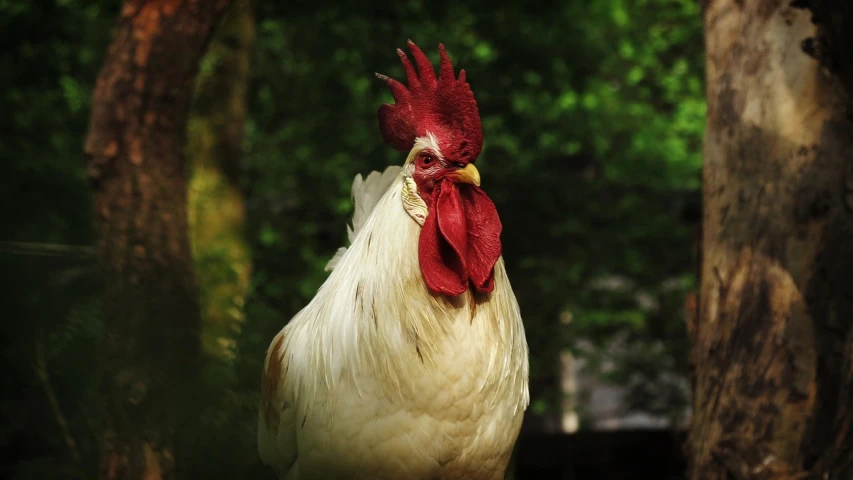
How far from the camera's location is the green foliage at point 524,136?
9.23m

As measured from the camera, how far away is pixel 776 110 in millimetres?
4629

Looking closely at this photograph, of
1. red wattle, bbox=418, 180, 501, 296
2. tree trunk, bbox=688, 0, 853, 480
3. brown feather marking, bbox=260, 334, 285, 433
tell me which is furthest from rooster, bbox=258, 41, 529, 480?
tree trunk, bbox=688, 0, 853, 480

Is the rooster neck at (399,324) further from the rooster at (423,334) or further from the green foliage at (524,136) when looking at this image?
the green foliage at (524,136)

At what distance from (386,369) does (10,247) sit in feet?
5.56

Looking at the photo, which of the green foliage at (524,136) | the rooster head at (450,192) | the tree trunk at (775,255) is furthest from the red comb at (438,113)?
the green foliage at (524,136)

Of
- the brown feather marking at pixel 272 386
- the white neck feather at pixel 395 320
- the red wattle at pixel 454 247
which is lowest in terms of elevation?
the brown feather marking at pixel 272 386

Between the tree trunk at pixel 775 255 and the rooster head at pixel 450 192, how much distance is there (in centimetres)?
218

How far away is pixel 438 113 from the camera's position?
3.02 m

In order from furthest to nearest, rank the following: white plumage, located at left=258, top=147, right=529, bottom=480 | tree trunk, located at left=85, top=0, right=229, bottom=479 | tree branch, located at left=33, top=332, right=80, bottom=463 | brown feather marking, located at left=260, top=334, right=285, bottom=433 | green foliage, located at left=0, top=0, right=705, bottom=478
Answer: green foliage, located at left=0, top=0, right=705, bottom=478 < tree trunk, located at left=85, top=0, right=229, bottom=479 < brown feather marking, located at left=260, top=334, right=285, bottom=433 < white plumage, located at left=258, top=147, right=529, bottom=480 < tree branch, located at left=33, top=332, right=80, bottom=463

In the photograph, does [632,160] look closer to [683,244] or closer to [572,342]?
[683,244]

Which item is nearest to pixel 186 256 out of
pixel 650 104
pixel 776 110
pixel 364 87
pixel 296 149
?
pixel 776 110

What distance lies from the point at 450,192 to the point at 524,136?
691cm

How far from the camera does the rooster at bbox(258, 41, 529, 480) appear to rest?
289cm

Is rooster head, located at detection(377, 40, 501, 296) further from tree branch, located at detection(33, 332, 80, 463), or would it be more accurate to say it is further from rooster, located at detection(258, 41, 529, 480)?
tree branch, located at detection(33, 332, 80, 463)
